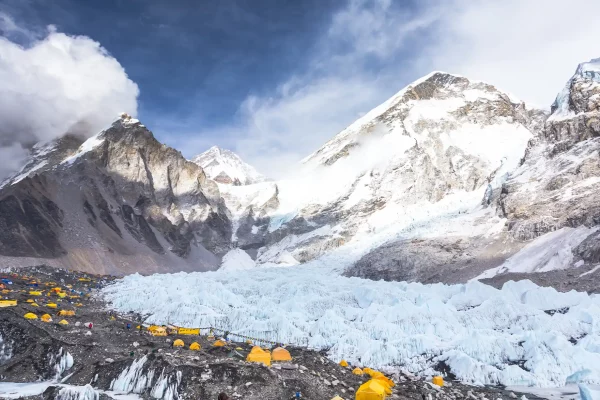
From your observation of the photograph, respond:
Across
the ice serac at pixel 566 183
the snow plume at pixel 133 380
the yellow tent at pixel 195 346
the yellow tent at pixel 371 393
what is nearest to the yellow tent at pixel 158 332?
the yellow tent at pixel 195 346

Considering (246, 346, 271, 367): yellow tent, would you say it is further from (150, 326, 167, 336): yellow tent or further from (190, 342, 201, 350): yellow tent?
(150, 326, 167, 336): yellow tent

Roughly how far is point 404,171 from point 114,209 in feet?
278

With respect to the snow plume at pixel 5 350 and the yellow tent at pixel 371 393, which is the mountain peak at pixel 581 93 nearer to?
the yellow tent at pixel 371 393

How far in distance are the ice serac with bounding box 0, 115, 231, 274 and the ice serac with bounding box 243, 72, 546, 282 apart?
25.0 meters

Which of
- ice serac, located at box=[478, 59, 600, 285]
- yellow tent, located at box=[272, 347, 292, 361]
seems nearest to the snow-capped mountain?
ice serac, located at box=[478, 59, 600, 285]

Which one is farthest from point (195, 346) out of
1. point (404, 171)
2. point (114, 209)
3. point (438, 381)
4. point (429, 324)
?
point (404, 171)

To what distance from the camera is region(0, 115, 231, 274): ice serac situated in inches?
3236

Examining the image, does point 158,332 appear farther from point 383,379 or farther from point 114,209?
point 114,209

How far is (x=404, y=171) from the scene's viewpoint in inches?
5438

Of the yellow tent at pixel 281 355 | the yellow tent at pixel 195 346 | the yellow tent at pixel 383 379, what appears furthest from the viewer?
the yellow tent at pixel 195 346

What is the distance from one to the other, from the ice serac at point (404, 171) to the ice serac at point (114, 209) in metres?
25.0

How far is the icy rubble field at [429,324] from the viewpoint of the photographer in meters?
21.6

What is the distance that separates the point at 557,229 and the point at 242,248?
358 ft

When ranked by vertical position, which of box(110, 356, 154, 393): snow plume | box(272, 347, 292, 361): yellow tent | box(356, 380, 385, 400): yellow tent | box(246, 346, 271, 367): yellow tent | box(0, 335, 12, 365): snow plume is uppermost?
box(0, 335, 12, 365): snow plume
